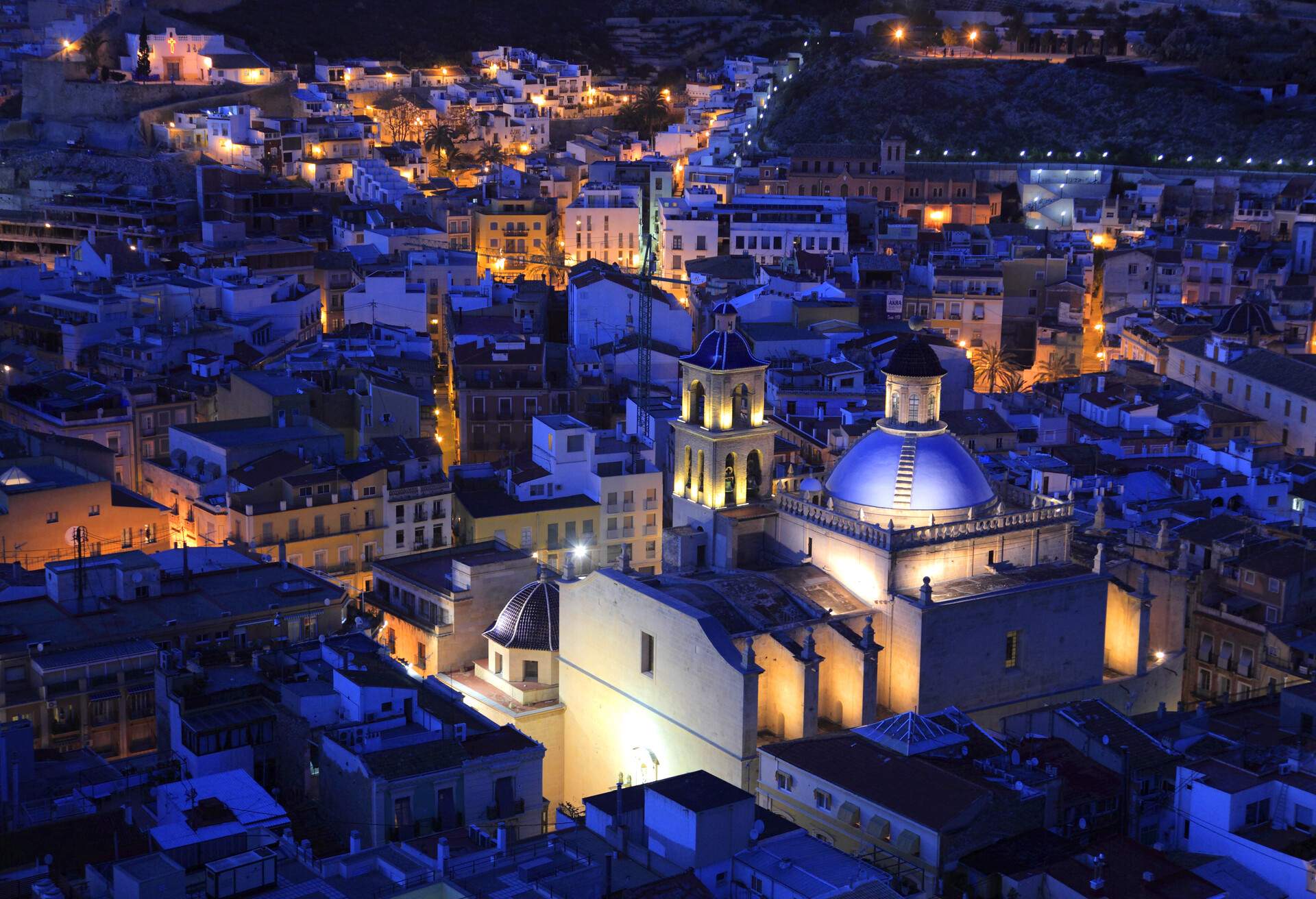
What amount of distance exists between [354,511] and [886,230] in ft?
147

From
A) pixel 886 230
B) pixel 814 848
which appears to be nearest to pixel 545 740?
pixel 814 848

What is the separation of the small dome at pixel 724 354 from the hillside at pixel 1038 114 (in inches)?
2849

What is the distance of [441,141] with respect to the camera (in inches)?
4668

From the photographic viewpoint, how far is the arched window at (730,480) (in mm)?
42781

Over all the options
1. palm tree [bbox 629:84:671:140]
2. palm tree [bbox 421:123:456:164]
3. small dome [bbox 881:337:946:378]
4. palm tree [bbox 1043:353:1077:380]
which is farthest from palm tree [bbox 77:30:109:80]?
small dome [bbox 881:337:946:378]

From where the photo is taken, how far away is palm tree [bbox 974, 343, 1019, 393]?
75438 millimetres

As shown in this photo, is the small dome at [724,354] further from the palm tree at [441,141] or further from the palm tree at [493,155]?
the palm tree at [441,141]

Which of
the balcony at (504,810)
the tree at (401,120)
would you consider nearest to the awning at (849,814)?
the balcony at (504,810)

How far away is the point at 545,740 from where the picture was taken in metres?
42.3

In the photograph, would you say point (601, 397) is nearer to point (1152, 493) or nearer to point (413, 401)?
point (413, 401)

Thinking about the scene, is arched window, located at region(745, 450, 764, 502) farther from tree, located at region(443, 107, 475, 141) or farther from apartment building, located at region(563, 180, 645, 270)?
tree, located at region(443, 107, 475, 141)

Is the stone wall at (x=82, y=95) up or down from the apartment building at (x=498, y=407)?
up

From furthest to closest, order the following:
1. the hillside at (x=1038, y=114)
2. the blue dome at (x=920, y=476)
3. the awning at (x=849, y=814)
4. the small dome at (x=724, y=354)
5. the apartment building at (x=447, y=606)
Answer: the hillside at (x=1038, y=114), the apartment building at (x=447, y=606), the small dome at (x=724, y=354), the blue dome at (x=920, y=476), the awning at (x=849, y=814)

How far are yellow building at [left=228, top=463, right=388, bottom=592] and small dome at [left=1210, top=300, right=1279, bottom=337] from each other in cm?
3465
